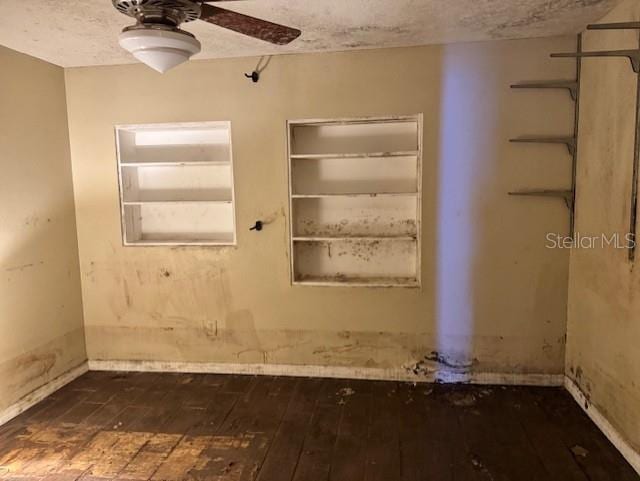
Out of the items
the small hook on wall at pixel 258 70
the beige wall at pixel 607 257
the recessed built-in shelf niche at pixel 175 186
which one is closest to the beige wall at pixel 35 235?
the recessed built-in shelf niche at pixel 175 186

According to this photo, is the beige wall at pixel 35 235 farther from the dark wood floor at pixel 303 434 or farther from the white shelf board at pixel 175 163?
the white shelf board at pixel 175 163

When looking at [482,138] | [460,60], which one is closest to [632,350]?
[482,138]

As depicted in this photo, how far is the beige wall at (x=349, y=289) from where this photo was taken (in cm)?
294

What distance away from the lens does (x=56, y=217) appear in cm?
323

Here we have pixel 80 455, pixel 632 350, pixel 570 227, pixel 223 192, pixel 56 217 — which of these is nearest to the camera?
pixel 632 350

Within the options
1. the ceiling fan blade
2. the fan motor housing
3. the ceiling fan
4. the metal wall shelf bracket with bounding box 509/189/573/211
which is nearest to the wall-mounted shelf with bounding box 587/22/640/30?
the metal wall shelf bracket with bounding box 509/189/573/211

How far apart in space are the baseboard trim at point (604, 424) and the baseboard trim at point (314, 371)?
15cm

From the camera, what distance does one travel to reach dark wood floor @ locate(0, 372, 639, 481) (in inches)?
88.3

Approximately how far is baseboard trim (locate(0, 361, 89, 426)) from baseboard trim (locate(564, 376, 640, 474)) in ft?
12.0

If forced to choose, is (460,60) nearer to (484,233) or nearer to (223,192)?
(484,233)

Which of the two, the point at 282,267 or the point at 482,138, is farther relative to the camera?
the point at 282,267

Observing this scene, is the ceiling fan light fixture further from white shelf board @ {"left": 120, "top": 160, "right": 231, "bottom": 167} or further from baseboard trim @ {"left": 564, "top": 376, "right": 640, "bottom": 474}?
baseboard trim @ {"left": 564, "top": 376, "right": 640, "bottom": 474}

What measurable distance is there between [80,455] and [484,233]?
2846 mm

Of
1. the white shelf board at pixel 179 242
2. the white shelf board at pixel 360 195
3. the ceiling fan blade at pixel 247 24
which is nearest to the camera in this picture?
the ceiling fan blade at pixel 247 24
